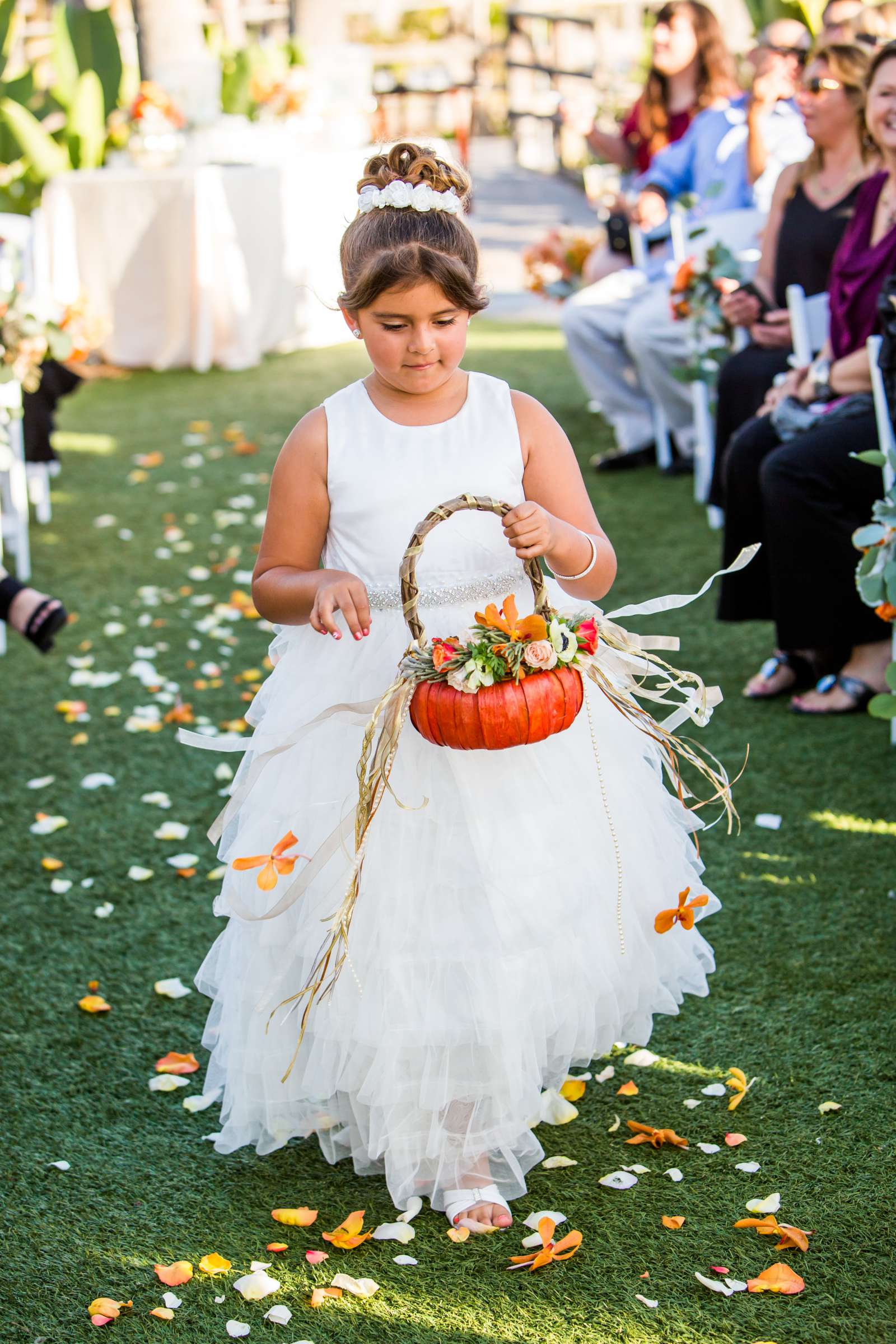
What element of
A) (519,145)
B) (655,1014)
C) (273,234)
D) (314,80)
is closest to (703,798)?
(655,1014)

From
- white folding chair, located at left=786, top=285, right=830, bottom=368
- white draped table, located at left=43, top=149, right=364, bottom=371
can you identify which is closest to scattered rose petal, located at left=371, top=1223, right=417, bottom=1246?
white folding chair, located at left=786, top=285, right=830, bottom=368

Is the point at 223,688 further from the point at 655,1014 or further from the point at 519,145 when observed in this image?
the point at 519,145

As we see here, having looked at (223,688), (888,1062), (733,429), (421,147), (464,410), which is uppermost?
(421,147)

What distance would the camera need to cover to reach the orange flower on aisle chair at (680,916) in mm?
2072

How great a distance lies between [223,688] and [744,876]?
1861mm

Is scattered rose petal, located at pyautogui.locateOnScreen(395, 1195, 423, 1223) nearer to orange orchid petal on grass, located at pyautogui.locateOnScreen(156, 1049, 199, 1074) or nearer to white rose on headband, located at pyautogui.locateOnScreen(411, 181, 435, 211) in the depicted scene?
orange orchid petal on grass, located at pyautogui.locateOnScreen(156, 1049, 199, 1074)

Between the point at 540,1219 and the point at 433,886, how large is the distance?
544 mm

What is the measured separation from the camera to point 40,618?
3.80 m

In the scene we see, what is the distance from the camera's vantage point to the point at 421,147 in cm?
205

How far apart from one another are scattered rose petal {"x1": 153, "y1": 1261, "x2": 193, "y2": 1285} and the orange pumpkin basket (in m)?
0.87

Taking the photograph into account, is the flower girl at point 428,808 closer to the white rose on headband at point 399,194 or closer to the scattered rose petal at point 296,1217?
the white rose on headband at point 399,194

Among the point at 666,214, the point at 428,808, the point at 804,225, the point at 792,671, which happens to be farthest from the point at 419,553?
the point at 666,214

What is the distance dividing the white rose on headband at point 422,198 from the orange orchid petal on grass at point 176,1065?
5.07ft

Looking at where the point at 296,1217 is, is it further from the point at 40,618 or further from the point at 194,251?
the point at 194,251
